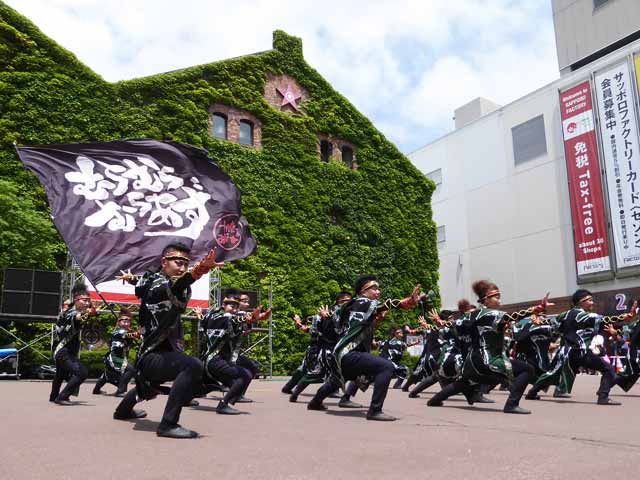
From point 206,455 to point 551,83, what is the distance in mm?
35916

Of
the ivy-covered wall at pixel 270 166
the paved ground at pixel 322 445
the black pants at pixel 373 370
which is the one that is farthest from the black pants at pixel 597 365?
the ivy-covered wall at pixel 270 166

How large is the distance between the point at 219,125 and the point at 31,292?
10.7 metres

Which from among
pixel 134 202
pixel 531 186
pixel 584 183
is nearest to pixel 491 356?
pixel 134 202

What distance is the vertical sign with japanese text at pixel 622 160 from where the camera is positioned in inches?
1169

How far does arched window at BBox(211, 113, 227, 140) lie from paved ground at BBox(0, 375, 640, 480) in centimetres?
1792

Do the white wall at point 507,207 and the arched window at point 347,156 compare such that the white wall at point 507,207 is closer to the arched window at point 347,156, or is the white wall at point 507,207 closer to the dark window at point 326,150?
the arched window at point 347,156

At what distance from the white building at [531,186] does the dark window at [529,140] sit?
0.19 ft

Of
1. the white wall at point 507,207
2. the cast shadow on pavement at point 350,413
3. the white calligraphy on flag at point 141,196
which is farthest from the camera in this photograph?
the white wall at point 507,207

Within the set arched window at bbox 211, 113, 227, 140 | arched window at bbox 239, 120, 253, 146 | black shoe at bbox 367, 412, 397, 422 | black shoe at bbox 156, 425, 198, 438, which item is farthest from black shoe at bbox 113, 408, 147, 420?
arched window at bbox 239, 120, 253, 146

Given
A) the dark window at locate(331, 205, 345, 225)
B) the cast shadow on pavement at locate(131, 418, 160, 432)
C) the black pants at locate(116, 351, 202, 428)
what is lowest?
the cast shadow on pavement at locate(131, 418, 160, 432)

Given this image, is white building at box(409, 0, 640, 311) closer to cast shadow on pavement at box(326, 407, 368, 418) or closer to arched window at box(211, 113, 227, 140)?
arched window at box(211, 113, 227, 140)

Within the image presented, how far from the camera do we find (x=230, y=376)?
8.44 meters

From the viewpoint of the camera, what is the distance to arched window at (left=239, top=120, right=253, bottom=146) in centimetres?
2580

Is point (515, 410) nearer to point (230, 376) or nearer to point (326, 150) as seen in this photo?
point (230, 376)
